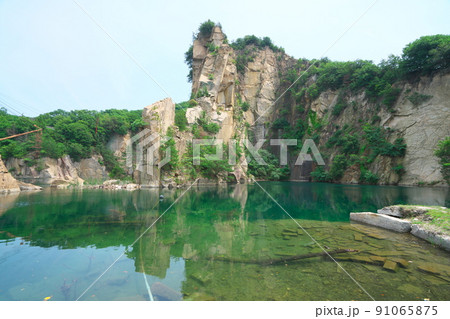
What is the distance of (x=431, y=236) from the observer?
5254 millimetres

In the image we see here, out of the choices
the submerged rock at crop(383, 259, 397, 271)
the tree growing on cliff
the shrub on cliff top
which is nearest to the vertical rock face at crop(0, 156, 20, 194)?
the submerged rock at crop(383, 259, 397, 271)

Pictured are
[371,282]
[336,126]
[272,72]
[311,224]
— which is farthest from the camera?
[272,72]

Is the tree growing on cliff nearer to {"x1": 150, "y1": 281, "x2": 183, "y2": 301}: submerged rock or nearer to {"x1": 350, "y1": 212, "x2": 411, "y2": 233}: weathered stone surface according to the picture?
{"x1": 350, "y1": 212, "x2": 411, "y2": 233}: weathered stone surface

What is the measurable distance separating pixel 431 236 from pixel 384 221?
1553 millimetres

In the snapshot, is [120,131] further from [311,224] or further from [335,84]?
[335,84]

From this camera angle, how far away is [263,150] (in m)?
39.3

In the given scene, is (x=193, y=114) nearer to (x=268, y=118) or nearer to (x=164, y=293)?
(x=268, y=118)

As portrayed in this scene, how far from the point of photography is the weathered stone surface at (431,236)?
4816 millimetres

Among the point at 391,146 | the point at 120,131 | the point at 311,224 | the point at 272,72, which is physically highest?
the point at 272,72

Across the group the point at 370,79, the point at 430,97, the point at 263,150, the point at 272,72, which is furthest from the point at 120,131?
the point at 430,97

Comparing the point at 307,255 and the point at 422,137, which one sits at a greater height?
the point at 422,137

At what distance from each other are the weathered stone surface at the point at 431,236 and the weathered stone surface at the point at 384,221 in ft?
0.69

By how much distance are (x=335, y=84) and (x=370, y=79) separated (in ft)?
18.5

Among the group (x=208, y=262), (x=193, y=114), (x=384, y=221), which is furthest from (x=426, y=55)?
(x=208, y=262)
